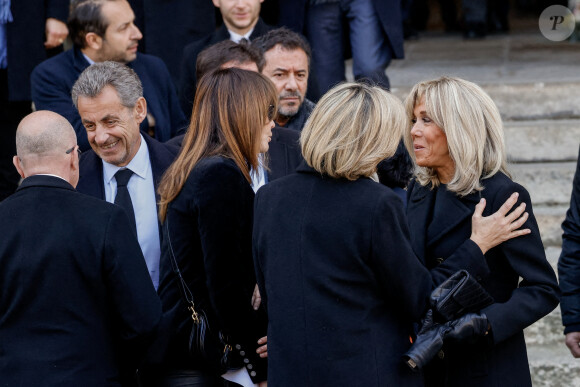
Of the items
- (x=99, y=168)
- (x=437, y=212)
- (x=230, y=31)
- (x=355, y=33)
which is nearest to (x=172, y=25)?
(x=230, y=31)

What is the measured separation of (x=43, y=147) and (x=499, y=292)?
1.56m

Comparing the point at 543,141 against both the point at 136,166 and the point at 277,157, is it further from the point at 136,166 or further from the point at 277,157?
the point at 136,166

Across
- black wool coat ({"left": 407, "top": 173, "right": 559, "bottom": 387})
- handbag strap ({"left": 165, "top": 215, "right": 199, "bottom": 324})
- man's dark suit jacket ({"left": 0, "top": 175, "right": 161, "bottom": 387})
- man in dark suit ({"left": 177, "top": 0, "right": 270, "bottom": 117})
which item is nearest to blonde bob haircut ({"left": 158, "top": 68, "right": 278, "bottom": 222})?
handbag strap ({"left": 165, "top": 215, "right": 199, "bottom": 324})

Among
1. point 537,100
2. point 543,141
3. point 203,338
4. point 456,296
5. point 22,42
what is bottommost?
point 543,141

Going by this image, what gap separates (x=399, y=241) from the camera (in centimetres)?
271

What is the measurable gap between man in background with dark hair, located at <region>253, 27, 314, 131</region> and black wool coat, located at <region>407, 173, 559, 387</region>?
1.44 meters

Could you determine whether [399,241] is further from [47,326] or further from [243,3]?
[243,3]

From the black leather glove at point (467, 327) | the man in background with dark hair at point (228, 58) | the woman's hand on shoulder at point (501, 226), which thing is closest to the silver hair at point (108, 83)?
the man in background with dark hair at point (228, 58)

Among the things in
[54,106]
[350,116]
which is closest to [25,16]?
[54,106]

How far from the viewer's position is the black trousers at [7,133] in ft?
19.1

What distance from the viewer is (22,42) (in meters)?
5.76

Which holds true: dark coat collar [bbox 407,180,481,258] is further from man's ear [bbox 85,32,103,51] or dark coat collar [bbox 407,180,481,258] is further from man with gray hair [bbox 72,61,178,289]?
man's ear [bbox 85,32,103,51]

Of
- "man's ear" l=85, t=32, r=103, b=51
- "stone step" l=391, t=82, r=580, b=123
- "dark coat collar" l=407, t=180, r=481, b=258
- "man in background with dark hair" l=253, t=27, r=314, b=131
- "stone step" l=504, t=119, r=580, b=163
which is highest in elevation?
"man's ear" l=85, t=32, r=103, b=51

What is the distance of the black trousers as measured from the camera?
5820mm
